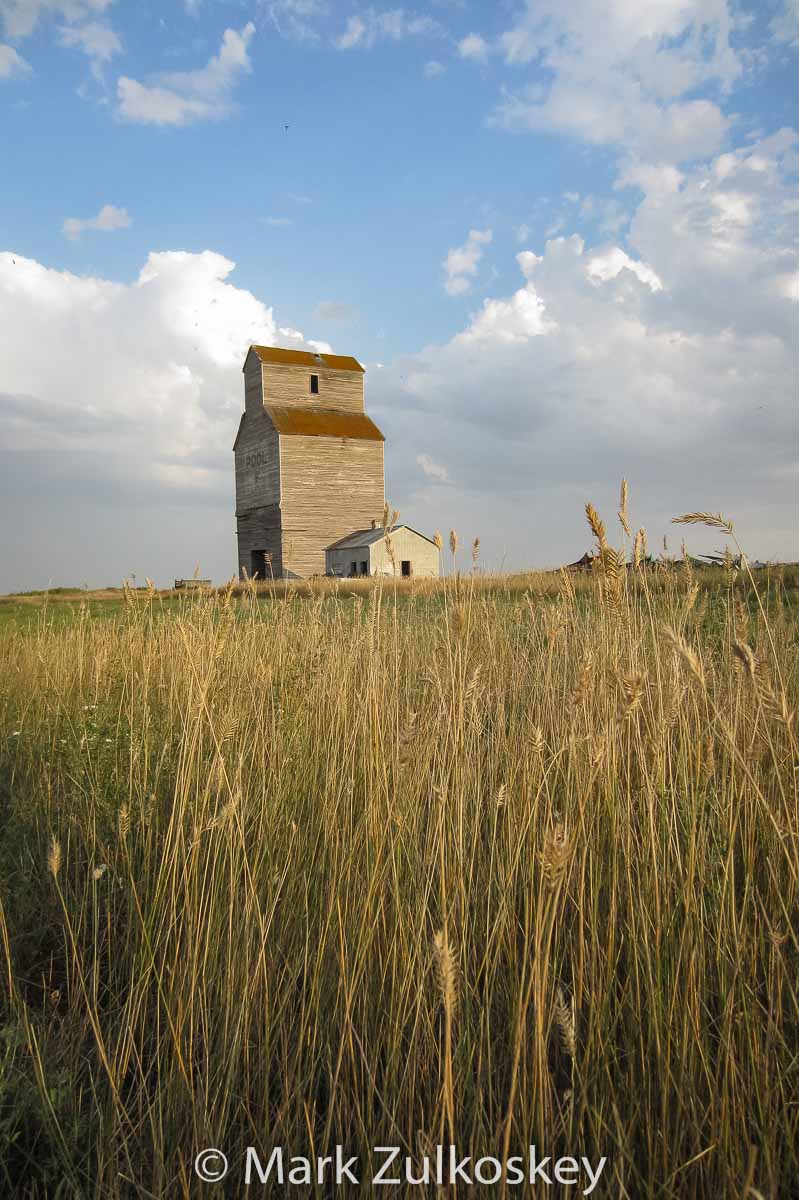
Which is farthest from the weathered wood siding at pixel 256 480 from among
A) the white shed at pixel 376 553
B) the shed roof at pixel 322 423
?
the white shed at pixel 376 553

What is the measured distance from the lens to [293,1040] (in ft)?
6.34

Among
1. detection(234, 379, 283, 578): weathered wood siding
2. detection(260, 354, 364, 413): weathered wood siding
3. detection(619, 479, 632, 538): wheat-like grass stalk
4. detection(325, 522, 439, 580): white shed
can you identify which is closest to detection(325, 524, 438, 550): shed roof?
detection(325, 522, 439, 580): white shed

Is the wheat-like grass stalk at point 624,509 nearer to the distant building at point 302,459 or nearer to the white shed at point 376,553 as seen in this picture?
the white shed at point 376,553

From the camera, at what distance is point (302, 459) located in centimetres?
2847

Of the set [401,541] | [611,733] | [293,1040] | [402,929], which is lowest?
[293,1040]

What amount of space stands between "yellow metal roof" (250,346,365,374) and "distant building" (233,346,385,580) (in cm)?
4

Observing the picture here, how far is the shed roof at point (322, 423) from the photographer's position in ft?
94.3

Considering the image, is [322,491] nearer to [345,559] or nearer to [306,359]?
[345,559]

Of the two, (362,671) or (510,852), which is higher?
(362,671)

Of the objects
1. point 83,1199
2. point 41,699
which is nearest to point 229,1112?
point 83,1199

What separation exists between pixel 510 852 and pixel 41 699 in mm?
4782

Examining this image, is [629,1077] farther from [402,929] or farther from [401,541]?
[401,541]

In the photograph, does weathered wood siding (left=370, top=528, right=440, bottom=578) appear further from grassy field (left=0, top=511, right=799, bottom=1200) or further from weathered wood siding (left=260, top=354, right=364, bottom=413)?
grassy field (left=0, top=511, right=799, bottom=1200)

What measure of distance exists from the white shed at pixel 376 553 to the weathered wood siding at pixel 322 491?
53 cm
